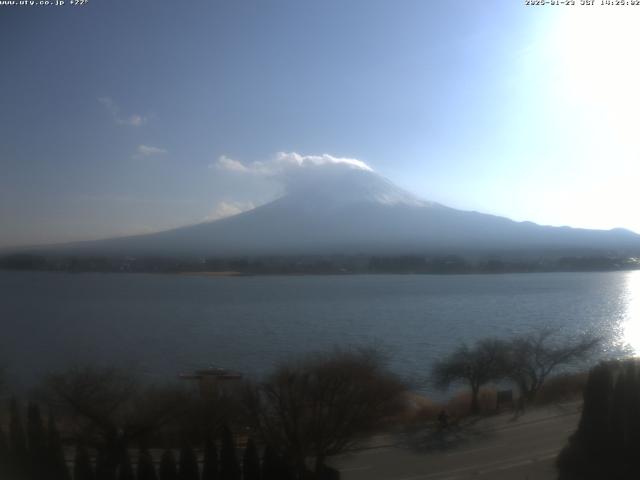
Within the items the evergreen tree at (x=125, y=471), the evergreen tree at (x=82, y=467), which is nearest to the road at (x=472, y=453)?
the evergreen tree at (x=125, y=471)

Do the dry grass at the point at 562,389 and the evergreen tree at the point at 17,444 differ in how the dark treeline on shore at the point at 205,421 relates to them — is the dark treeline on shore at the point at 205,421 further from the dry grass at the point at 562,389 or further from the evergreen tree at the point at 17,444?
the dry grass at the point at 562,389

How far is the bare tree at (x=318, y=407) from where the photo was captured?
3.68 metres

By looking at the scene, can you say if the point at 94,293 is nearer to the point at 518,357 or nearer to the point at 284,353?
the point at 284,353

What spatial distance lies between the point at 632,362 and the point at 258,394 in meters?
3.24

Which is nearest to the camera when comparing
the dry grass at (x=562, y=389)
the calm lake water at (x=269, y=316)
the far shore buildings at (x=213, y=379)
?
the far shore buildings at (x=213, y=379)

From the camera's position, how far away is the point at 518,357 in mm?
5430

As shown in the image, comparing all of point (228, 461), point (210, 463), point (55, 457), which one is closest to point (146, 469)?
point (210, 463)

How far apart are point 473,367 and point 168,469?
348cm

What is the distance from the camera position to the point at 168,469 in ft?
11.0

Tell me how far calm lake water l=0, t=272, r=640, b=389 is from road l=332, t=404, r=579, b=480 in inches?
40.5

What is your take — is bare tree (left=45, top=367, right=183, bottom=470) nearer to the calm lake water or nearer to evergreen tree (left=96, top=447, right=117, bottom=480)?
evergreen tree (left=96, top=447, right=117, bottom=480)

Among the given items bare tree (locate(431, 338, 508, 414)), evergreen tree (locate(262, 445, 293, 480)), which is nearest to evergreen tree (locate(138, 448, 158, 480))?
evergreen tree (locate(262, 445, 293, 480))

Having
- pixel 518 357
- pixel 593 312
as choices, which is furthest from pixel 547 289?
pixel 518 357

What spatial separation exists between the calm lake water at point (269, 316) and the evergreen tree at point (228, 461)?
134 cm
